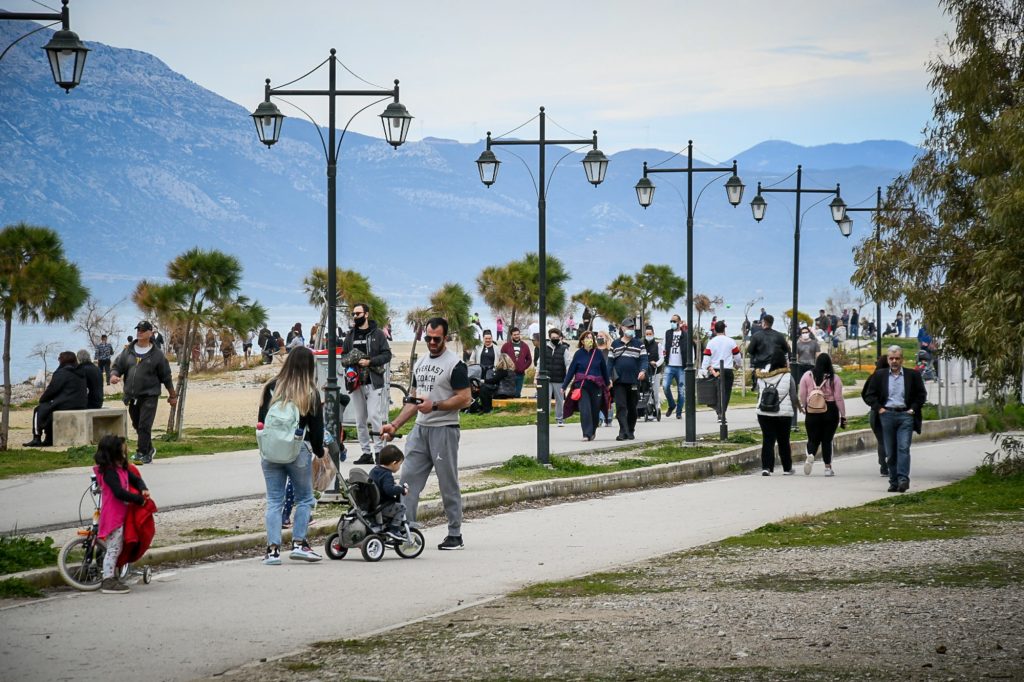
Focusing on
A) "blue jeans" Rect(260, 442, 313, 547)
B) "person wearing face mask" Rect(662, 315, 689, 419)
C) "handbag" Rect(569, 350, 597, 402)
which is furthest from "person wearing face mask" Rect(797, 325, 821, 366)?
"blue jeans" Rect(260, 442, 313, 547)

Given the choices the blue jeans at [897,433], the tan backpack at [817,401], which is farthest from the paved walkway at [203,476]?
the blue jeans at [897,433]

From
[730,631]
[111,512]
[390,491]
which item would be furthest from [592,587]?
[111,512]

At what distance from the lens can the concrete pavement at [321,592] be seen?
8180 mm

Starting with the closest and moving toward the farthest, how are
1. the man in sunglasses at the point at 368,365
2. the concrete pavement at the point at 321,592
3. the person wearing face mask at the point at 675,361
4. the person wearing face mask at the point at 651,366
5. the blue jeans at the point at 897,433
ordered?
the concrete pavement at the point at 321,592 < the blue jeans at the point at 897,433 < the man in sunglasses at the point at 368,365 < the person wearing face mask at the point at 651,366 < the person wearing face mask at the point at 675,361

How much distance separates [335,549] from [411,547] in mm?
608

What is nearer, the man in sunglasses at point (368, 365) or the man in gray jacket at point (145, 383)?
the man in sunglasses at point (368, 365)

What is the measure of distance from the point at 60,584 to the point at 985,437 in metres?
21.6

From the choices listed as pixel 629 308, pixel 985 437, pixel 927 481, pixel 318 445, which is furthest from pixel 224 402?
pixel 629 308

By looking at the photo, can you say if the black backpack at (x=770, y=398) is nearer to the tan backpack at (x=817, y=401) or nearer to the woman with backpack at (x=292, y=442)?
the tan backpack at (x=817, y=401)

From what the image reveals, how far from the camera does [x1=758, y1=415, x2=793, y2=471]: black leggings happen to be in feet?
66.6

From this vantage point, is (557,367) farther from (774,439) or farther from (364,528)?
(364,528)

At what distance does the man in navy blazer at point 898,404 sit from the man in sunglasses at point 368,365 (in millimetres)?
6092

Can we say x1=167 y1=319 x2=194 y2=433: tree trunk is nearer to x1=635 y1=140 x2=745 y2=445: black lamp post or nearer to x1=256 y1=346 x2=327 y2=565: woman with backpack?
x1=635 y1=140 x2=745 y2=445: black lamp post

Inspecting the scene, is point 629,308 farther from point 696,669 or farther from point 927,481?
point 696,669
